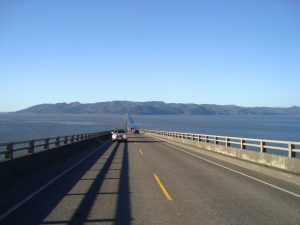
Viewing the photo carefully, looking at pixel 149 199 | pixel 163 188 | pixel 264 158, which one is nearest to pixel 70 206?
pixel 149 199

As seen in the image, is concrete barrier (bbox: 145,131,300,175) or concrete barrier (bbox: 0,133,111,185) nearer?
concrete barrier (bbox: 0,133,111,185)

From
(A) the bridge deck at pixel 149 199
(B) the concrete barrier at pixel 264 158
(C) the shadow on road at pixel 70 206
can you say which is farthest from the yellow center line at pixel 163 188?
(B) the concrete barrier at pixel 264 158

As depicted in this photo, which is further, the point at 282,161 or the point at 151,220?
the point at 282,161

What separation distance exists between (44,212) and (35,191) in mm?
3083

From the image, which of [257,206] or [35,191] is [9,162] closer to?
[35,191]

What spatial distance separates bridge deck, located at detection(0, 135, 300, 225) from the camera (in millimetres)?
8617

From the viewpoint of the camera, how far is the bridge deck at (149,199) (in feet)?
28.3

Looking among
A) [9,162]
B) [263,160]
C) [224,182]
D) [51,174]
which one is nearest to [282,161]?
[263,160]

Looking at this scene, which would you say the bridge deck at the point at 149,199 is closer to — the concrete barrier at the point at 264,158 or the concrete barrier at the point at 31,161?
the concrete barrier at the point at 31,161

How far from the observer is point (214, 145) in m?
29.0

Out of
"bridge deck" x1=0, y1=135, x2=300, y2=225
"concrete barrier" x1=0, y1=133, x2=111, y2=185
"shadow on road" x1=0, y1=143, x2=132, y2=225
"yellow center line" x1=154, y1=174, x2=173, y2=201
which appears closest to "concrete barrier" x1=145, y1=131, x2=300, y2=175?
"bridge deck" x1=0, y1=135, x2=300, y2=225

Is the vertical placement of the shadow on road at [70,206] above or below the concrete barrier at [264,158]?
below

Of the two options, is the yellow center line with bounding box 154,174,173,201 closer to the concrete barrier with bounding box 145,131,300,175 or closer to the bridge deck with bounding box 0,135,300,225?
the bridge deck with bounding box 0,135,300,225

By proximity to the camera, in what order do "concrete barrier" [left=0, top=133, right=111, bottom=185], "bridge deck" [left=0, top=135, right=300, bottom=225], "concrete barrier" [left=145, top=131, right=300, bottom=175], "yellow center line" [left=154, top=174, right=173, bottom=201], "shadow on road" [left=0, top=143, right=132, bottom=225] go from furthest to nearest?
1. "concrete barrier" [left=145, top=131, right=300, bottom=175]
2. "concrete barrier" [left=0, top=133, right=111, bottom=185]
3. "yellow center line" [left=154, top=174, right=173, bottom=201]
4. "bridge deck" [left=0, top=135, right=300, bottom=225]
5. "shadow on road" [left=0, top=143, right=132, bottom=225]
